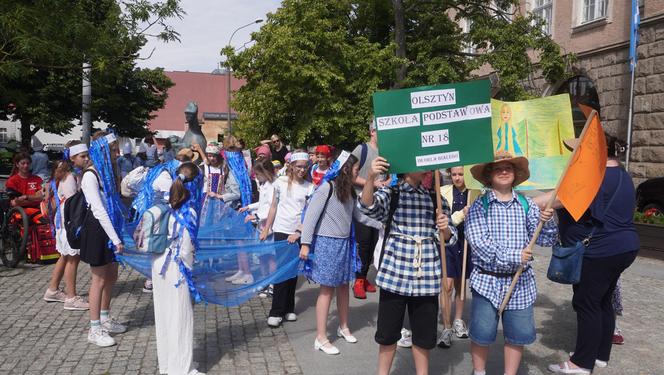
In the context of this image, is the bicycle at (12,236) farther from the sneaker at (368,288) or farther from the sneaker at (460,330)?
the sneaker at (460,330)

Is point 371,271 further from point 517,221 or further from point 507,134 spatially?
point 517,221

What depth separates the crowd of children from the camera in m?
3.93

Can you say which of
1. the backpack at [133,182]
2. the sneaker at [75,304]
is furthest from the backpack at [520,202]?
the sneaker at [75,304]

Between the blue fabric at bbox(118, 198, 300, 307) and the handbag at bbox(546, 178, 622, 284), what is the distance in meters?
2.32

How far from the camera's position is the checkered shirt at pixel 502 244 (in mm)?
3852

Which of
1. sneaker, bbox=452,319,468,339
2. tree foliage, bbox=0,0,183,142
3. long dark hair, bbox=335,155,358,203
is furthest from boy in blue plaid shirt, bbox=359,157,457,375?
tree foliage, bbox=0,0,183,142

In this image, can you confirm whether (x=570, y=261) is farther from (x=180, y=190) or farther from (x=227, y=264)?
(x=180, y=190)

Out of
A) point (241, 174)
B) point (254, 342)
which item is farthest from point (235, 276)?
point (241, 174)

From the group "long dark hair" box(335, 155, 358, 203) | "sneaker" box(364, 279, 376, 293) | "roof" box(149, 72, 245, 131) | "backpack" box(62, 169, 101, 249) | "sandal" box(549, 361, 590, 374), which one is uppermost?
"roof" box(149, 72, 245, 131)

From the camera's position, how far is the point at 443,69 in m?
16.7

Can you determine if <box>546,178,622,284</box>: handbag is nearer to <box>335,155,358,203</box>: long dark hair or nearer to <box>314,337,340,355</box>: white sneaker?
<box>335,155,358,203</box>: long dark hair

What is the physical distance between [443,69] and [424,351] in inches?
540

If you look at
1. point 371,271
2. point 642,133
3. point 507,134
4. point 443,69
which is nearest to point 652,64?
point 642,133

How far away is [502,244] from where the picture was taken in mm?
3863
